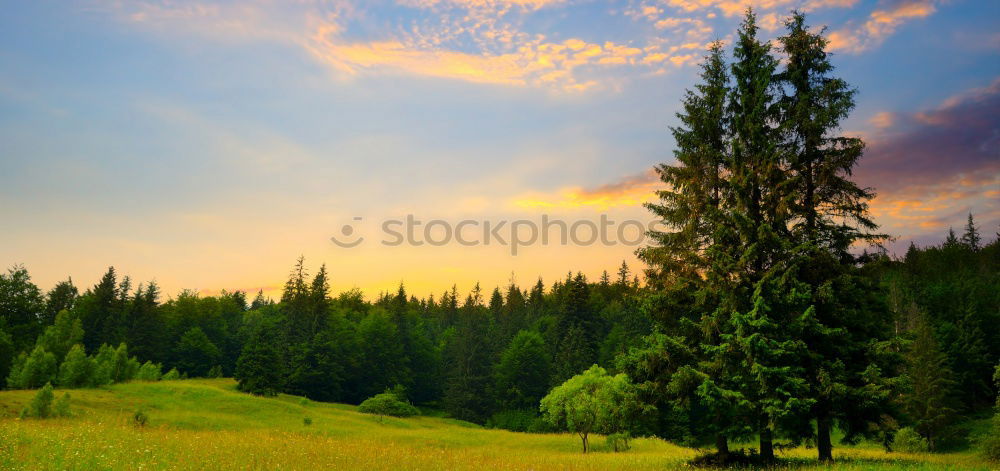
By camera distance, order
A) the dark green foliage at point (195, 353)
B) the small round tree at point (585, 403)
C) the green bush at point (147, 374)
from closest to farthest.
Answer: the small round tree at point (585, 403) < the green bush at point (147, 374) < the dark green foliage at point (195, 353)

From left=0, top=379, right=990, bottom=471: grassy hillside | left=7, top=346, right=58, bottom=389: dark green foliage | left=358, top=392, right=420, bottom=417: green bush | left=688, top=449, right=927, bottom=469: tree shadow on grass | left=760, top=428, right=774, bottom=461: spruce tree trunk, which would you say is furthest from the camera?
left=358, top=392, right=420, bottom=417: green bush

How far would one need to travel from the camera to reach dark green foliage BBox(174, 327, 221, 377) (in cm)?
8925

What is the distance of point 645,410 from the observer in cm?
2016

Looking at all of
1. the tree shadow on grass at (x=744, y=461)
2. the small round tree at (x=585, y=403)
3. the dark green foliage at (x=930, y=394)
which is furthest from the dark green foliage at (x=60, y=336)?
the dark green foliage at (x=930, y=394)

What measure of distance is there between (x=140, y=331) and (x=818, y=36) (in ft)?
326

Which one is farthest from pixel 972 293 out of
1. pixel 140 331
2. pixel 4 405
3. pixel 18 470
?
pixel 140 331

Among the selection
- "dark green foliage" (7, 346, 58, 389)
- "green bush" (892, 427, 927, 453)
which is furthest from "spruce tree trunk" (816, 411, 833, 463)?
"dark green foliage" (7, 346, 58, 389)

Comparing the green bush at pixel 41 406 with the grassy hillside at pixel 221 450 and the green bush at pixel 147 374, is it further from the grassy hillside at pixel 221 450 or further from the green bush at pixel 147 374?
the green bush at pixel 147 374

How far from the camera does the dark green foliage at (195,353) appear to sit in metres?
89.2

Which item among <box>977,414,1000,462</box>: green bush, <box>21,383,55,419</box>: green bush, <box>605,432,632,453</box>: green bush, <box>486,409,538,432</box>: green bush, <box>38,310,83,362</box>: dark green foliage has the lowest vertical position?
<box>486,409,538,432</box>: green bush

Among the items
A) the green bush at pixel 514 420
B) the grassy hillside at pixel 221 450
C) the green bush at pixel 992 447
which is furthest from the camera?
the green bush at pixel 514 420

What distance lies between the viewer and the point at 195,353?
90500mm

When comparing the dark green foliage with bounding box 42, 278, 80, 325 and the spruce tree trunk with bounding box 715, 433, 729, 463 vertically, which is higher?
the dark green foliage with bounding box 42, 278, 80, 325

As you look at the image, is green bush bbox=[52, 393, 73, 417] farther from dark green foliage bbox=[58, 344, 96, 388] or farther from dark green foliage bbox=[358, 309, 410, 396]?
dark green foliage bbox=[358, 309, 410, 396]
